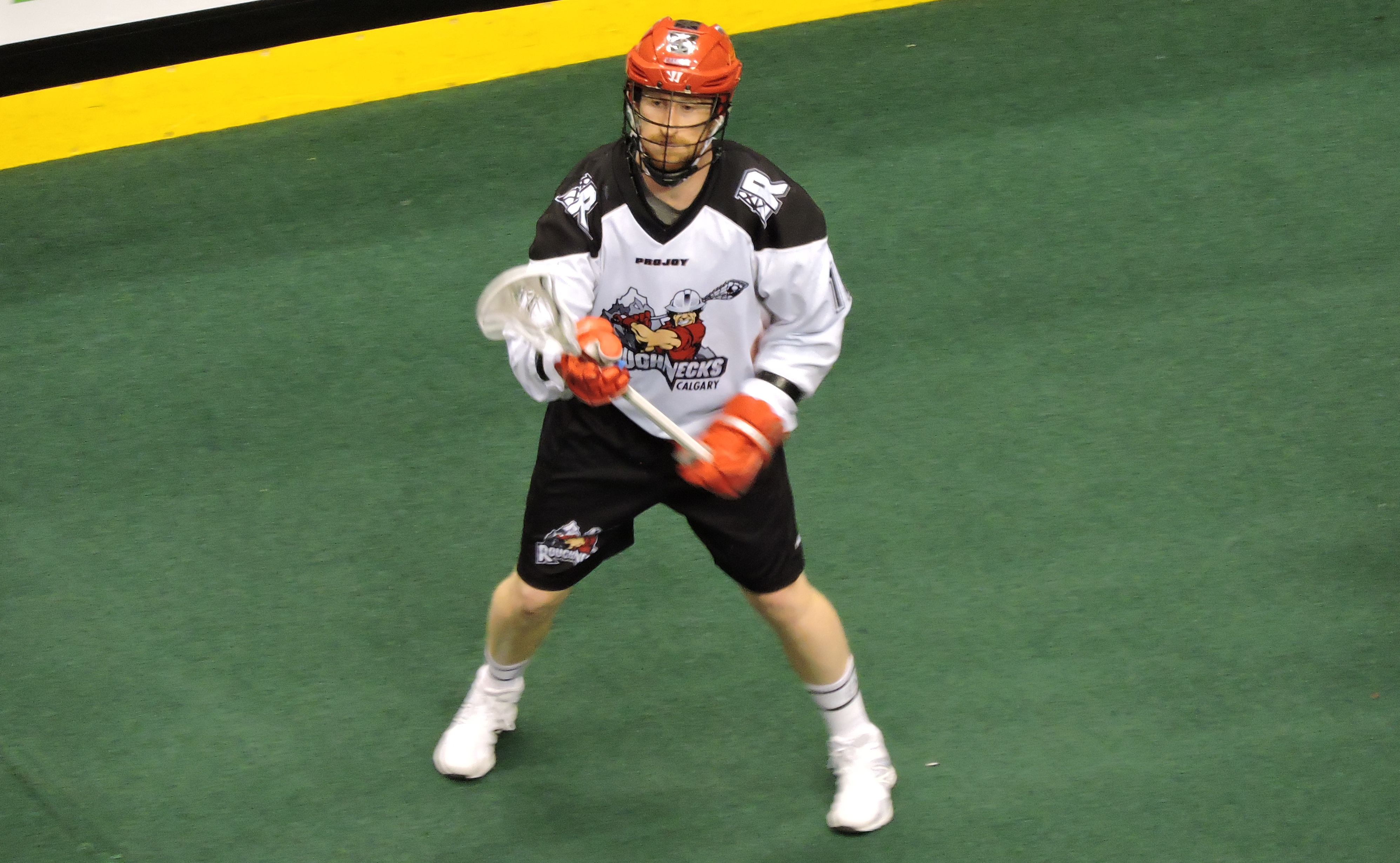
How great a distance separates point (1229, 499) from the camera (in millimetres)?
3820

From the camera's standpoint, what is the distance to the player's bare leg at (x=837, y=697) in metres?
2.96

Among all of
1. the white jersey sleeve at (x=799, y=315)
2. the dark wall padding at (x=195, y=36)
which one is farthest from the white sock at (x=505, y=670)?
the dark wall padding at (x=195, y=36)

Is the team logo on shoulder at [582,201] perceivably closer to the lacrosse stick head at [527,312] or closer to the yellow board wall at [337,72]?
the lacrosse stick head at [527,312]

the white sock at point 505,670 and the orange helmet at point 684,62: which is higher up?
the orange helmet at point 684,62

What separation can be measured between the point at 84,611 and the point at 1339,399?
3365 mm

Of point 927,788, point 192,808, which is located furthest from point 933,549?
point 192,808

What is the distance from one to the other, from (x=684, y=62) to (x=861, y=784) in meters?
1.56

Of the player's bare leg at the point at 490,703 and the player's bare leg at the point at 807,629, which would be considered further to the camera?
the player's bare leg at the point at 490,703

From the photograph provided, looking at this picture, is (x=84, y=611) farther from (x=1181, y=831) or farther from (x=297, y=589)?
(x=1181, y=831)

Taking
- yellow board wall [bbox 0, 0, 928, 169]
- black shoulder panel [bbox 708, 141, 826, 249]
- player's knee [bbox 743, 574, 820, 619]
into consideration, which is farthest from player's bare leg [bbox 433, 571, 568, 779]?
yellow board wall [bbox 0, 0, 928, 169]

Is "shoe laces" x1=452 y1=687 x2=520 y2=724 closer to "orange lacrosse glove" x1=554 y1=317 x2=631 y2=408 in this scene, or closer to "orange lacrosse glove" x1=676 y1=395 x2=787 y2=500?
"orange lacrosse glove" x1=676 y1=395 x2=787 y2=500

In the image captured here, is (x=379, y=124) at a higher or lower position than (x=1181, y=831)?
higher

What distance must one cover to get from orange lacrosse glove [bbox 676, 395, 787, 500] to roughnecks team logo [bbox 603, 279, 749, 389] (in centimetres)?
10

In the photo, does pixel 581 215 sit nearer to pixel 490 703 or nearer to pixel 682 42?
pixel 682 42
